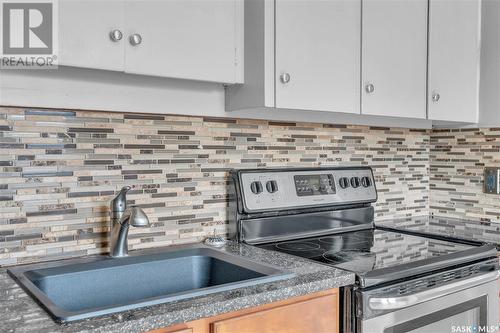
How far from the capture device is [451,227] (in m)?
2.19

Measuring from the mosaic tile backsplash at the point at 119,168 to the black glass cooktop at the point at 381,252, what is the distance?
35 centimetres

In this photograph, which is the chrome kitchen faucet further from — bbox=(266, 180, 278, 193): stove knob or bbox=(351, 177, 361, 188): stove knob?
bbox=(351, 177, 361, 188): stove knob

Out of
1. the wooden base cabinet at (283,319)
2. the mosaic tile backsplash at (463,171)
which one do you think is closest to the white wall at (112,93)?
the wooden base cabinet at (283,319)

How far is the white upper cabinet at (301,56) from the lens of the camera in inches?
60.4

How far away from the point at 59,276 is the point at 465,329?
1.33m

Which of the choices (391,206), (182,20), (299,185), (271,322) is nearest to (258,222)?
(299,185)

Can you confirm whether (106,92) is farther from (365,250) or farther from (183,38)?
(365,250)

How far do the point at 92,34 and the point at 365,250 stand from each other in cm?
117

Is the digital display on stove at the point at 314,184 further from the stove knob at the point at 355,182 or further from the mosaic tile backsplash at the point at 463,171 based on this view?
the mosaic tile backsplash at the point at 463,171

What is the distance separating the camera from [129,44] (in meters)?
1.33

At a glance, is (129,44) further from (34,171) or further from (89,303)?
(89,303)

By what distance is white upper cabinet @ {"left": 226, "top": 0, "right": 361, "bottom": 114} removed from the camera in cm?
153

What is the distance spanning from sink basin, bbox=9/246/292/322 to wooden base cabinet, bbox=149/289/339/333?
0.24ft

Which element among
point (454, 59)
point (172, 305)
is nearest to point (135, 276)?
point (172, 305)
